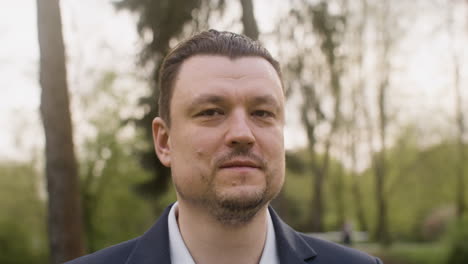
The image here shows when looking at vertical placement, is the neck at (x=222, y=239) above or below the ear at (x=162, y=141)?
below

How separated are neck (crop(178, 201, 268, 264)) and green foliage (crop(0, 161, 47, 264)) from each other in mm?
21831

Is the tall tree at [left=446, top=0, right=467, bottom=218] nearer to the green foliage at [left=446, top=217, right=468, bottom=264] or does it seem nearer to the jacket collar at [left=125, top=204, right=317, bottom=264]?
the green foliage at [left=446, top=217, right=468, bottom=264]

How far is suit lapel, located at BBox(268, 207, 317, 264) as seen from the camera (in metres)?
2.66

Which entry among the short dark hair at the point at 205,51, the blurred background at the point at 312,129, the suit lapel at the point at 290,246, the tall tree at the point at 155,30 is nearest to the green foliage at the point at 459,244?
the blurred background at the point at 312,129

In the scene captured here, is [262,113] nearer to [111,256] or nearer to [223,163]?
[223,163]

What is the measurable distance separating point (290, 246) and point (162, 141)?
0.84m

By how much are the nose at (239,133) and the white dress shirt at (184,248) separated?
50 cm

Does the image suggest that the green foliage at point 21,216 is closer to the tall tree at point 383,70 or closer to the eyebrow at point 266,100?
the tall tree at point 383,70

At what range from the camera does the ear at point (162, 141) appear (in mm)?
2883

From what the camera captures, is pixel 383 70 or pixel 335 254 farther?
pixel 383 70

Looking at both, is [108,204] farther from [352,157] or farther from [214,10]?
[214,10]

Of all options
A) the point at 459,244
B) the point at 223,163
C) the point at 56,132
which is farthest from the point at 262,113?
the point at 459,244

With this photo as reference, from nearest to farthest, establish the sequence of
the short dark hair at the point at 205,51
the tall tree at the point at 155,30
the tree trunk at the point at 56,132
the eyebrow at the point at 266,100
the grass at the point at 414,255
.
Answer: the eyebrow at the point at 266,100 → the short dark hair at the point at 205,51 → the tree trunk at the point at 56,132 → the tall tree at the point at 155,30 → the grass at the point at 414,255

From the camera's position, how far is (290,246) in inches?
106
